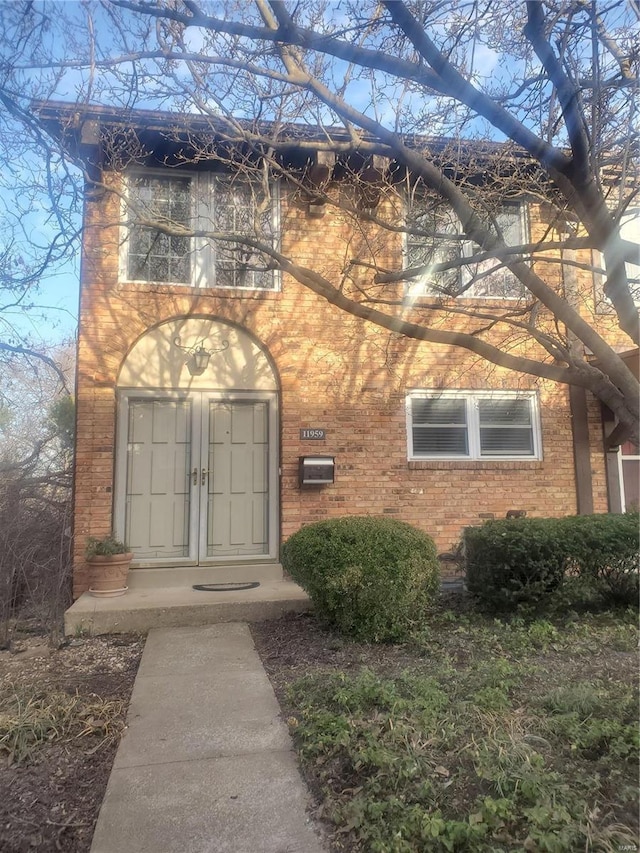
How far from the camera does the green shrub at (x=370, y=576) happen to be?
5145 millimetres

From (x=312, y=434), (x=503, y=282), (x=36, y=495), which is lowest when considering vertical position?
(x=36, y=495)

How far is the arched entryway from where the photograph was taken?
772cm

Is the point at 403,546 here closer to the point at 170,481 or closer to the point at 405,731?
the point at 405,731

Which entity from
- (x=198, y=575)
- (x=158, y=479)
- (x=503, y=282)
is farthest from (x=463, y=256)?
(x=198, y=575)

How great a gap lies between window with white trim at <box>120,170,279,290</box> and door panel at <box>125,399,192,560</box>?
5.89 ft

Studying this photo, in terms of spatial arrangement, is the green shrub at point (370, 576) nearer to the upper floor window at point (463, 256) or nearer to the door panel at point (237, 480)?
the door panel at point (237, 480)

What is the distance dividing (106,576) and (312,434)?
3.10 metres

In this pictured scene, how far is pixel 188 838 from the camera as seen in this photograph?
8.09 feet

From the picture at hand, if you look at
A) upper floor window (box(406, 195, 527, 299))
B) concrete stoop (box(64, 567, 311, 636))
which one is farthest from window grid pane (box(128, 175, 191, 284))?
concrete stoop (box(64, 567, 311, 636))

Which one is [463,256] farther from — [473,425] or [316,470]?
[316,470]

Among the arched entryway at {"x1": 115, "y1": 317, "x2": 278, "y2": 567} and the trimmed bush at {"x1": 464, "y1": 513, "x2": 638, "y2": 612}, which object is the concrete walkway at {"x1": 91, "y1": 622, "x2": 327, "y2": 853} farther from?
the arched entryway at {"x1": 115, "y1": 317, "x2": 278, "y2": 567}

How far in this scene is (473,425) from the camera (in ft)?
28.2

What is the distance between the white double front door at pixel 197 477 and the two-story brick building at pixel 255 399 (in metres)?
0.02

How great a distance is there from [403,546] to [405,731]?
7.29 feet
